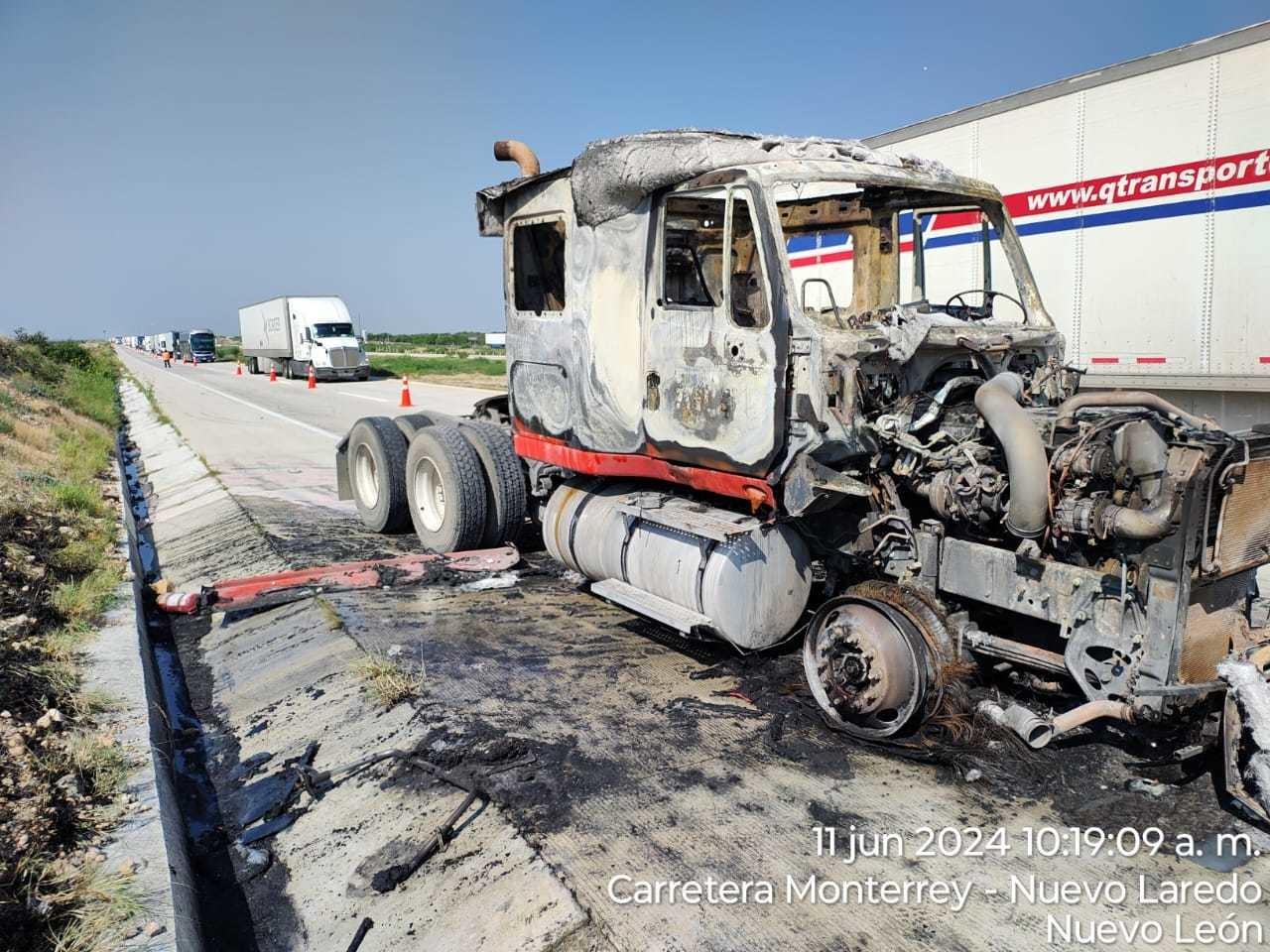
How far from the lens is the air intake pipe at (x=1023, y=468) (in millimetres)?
3664

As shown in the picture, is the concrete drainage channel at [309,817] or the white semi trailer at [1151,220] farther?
the white semi trailer at [1151,220]

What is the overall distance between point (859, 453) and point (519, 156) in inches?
162

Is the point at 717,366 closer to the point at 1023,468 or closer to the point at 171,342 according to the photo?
the point at 1023,468

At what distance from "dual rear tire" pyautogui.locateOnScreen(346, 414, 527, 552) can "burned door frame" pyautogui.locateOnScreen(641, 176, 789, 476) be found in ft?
7.94

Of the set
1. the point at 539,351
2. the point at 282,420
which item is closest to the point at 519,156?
the point at 539,351

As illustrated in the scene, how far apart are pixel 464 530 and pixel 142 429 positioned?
1637cm

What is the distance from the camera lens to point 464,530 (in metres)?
7.37

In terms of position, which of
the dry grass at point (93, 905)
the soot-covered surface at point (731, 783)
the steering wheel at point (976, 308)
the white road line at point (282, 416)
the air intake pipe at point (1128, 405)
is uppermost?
the steering wheel at point (976, 308)

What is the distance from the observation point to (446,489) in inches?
293

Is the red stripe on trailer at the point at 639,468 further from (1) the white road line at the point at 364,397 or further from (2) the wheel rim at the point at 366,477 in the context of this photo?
(1) the white road line at the point at 364,397

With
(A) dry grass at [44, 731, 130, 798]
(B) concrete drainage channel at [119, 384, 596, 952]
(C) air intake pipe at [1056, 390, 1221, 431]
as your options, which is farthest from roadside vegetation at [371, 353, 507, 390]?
(C) air intake pipe at [1056, 390, 1221, 431]

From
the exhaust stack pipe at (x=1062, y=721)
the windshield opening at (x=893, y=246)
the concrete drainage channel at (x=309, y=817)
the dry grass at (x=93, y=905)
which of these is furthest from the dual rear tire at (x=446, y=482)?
the exhaust stack pipe at (x=1062, y=721)

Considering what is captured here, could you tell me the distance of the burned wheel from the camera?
13.2ft

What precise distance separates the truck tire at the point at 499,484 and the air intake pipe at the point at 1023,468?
4.42 m
